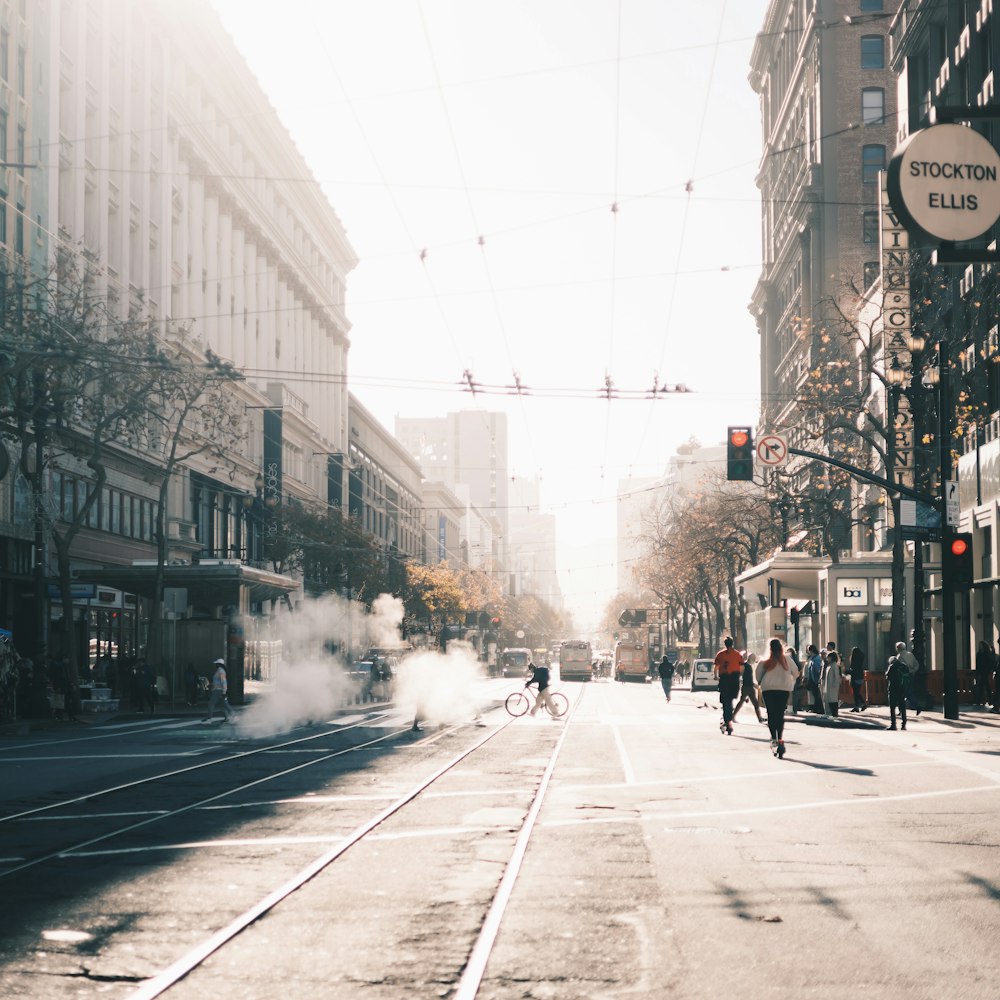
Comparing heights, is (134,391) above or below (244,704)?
above

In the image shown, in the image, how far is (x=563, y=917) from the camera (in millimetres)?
8531

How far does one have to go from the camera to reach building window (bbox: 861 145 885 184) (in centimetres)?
7388

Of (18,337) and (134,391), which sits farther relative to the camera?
(134,391)

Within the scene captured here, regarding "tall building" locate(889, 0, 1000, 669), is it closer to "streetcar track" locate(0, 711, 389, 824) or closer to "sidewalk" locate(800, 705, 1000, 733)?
"sidewalk" locate(800, 705, 1000, 733)

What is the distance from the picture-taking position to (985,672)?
35.1 m

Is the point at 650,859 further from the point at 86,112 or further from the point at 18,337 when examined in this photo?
the point at 86,112

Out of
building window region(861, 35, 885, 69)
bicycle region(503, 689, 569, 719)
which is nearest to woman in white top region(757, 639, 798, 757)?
bicycle region(503, 689, 569, 719)

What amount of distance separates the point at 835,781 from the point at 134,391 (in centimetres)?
2357

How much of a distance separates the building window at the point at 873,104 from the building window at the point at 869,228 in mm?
5930

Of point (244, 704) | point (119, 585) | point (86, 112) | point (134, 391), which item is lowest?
point (244, 704)

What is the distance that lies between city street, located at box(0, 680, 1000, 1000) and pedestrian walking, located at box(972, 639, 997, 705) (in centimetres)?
1546

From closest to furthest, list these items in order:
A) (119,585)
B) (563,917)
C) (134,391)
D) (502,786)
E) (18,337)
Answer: (563,917), (502,786), (18,337), (134,391), (119,585)

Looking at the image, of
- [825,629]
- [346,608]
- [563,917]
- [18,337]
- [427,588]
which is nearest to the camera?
Result: [563,917]

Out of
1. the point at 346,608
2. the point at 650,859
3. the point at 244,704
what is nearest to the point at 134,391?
the point at 244,704
